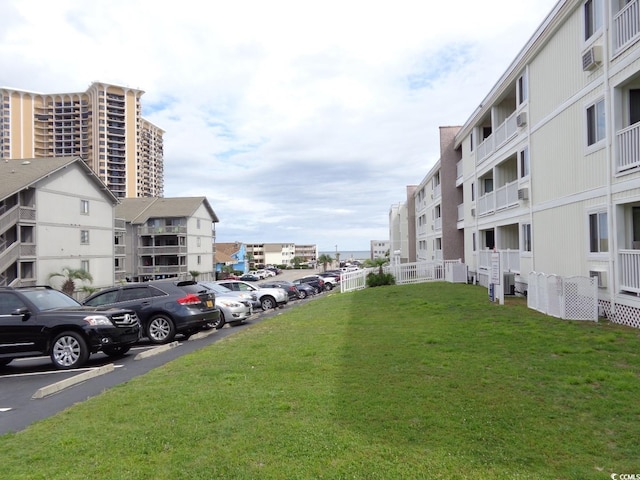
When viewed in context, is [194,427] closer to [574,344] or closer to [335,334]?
[335,334]

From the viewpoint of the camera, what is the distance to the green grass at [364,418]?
153 inches

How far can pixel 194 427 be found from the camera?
4.82m

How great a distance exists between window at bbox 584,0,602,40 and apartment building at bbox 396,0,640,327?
1.0 inches

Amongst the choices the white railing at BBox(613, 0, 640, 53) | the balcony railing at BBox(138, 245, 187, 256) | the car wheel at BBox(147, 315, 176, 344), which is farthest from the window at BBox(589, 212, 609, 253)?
the balcony railing at BBox(138, 245, 187, 256)

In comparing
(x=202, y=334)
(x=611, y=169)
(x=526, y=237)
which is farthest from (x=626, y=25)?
(x=202, y=334)

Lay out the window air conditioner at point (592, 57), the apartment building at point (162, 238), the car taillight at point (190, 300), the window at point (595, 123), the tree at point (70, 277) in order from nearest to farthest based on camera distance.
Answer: the window air conditioner at point (592, 57), the window at point (595, 123), the car taillight at point (190, 300), the tree at point (70, 277), the apartment building at point (162, 238)

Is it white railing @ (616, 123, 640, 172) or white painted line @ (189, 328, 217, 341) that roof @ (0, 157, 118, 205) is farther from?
white railing @ (616, 123, 640, 172)

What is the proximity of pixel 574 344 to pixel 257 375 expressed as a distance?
218 inches

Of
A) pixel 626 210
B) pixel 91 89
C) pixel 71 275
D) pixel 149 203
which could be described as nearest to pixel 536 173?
pixel 626 210

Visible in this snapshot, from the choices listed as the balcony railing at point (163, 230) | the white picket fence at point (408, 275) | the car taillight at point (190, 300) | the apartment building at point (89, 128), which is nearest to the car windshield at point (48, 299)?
the car taillight at point (190, 300)

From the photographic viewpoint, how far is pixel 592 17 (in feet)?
40.7

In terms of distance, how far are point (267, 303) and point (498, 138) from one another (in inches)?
525

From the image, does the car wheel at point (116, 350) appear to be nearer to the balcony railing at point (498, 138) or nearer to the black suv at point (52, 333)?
the black suv at point (52, 333)

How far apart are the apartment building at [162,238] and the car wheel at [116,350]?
48498 millimetres
